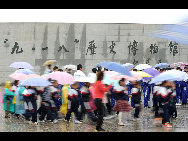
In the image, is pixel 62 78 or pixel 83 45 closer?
pixel 62 78

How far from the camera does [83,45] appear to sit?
19.5 m

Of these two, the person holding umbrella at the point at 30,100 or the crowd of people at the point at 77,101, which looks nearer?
the crowd of people at the point at 77,101

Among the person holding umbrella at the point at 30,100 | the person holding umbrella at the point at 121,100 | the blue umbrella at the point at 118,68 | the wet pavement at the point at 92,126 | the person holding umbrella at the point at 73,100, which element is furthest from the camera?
the person holding umbrella at the point at 73,100

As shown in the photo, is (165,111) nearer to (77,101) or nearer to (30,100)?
(77,101)

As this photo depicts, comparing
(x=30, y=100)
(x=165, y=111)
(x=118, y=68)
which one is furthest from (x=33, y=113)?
(x=165, y=111)

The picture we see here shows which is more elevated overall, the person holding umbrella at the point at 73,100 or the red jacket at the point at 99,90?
the red jacket at the point at 99,90

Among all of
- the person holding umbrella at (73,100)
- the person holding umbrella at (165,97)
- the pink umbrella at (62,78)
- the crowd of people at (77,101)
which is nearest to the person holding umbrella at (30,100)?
the crowd of people at (77,101)

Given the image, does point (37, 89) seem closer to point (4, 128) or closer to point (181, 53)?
point (4, 128)

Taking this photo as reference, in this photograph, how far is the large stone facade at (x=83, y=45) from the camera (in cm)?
1927

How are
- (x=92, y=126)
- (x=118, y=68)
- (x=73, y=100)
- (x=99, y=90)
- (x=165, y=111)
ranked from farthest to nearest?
(x=73, y=100) < (x=92, y=126) < (x=165, y=111) < (x=118, y=68) < (x=99, y=90)

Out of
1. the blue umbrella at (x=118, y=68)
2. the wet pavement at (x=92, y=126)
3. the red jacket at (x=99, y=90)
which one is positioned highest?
the blue umbrella at (x=118, y=68)

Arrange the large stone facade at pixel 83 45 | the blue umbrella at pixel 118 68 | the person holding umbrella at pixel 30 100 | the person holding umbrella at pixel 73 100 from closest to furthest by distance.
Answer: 1. the blue umbrella at pixel 118 68
2. the person holding umbrella at pixel 30 100
3. the person holding umbrella at pixel 73 100
4. the large stone facade at pixel 83 45

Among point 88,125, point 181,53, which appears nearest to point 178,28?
point 181,53

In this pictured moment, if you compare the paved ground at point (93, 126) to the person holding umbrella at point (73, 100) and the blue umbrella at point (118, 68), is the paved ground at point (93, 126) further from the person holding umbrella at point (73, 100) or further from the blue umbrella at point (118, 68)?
the blue umbrella at point (118, 68)
